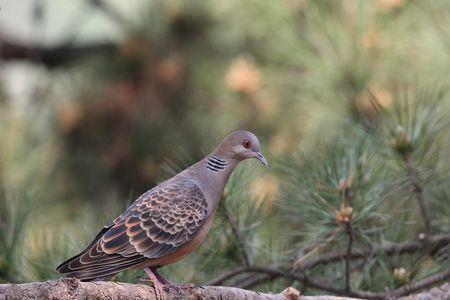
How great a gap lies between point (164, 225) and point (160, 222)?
24 millimetres

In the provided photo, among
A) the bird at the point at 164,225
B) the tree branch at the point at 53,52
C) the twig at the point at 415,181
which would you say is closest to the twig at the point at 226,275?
the bird at the point at 164,225

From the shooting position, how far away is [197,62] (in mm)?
5242

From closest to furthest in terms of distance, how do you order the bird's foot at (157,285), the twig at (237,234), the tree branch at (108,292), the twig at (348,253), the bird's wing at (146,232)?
the tree branch at (108,292) → the bird's foot at (157,285) → the bird's wing at (146,232) → the twig at (348,253) → the twig at (237,234)

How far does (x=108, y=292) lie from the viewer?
2.16 metres

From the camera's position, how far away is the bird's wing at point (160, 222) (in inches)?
102

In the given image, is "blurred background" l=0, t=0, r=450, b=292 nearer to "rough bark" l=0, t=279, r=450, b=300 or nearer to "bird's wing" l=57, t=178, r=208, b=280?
"bird's wing" l=57, t=178, r=208, b=280

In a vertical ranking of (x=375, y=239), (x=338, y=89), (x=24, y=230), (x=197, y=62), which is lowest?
(x=375, y=239)

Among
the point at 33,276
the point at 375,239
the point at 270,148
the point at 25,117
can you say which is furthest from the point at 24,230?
the point at 25,117

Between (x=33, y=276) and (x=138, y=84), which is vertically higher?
(x=138, y=84)

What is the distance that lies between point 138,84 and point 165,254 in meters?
2.82

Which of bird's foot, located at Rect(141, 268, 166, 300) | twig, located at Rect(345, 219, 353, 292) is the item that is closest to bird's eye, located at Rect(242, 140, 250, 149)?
twig, located at Rect(345, 219, 353, 292)

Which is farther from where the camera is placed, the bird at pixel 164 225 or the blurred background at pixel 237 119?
the blurred background at pixel 237 119

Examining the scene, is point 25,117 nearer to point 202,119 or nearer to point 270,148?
point 202,119

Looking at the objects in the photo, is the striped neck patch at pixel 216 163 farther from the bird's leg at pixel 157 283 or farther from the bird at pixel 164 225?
the bird's leg at pixel 157 283
